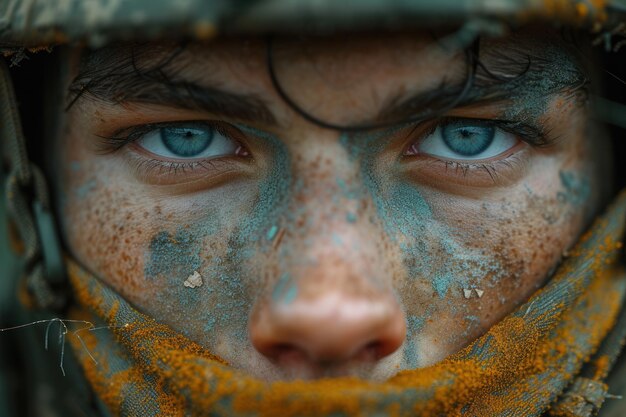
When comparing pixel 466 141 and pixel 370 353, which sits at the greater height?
pixel 466 141

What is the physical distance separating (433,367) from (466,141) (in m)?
0.46

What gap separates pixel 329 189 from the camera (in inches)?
45.2

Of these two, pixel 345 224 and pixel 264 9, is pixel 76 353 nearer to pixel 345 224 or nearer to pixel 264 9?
pixel 345 224

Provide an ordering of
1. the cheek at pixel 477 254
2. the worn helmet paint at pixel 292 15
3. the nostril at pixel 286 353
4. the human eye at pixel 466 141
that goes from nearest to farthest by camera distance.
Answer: the worn helmet paint at pixel 292 15 < the nostril at pixel 286 353 < the cheek at pixel 477 254 < the human eye at pixel 466 141

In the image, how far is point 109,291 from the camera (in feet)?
4.32

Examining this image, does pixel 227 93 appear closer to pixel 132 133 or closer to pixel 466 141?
pixel 132 133

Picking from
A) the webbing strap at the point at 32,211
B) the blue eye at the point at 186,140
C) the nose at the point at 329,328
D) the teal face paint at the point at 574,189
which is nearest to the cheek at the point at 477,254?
the teal face paint at the point at 574,189

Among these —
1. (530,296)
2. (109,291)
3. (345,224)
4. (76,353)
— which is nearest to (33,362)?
(76,353)

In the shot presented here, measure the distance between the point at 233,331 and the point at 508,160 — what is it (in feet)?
2.12


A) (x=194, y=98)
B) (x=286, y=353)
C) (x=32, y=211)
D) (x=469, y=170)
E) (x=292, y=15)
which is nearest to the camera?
(x=292, y=15)

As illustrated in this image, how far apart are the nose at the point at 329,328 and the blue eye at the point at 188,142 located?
38cm

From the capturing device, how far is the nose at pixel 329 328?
1.02 meters

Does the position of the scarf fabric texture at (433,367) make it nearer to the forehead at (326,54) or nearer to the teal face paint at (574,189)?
the teal face paint at (574,189)

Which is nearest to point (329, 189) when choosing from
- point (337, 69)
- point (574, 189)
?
point (337, 69)
